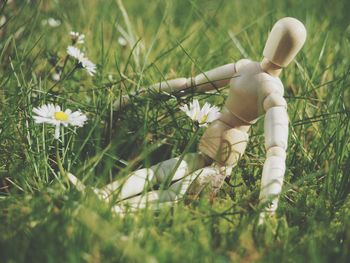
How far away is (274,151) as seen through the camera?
1.30 metres

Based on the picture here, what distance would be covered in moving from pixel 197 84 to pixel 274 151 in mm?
353

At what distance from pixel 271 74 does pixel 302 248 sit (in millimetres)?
448

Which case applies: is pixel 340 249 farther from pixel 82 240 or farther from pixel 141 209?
pixel 82 240

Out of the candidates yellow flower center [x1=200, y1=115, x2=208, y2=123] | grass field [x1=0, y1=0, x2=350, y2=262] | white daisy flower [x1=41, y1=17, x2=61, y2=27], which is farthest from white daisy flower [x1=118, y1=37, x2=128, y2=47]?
yellow flower center [x1=200, y1=115, x2=208, y2=123]

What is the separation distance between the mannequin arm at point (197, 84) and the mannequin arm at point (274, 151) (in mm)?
174

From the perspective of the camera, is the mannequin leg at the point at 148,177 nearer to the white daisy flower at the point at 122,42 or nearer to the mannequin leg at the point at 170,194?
the mannequin leg at the point at 170,194

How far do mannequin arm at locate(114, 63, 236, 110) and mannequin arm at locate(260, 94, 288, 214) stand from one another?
17cm

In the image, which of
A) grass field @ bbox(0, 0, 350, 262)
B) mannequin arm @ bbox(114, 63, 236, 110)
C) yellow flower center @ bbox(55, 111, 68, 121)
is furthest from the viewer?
mannequin arm @ bbox(114, 63, 236, 110)

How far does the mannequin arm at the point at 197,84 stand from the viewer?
1.49 meters

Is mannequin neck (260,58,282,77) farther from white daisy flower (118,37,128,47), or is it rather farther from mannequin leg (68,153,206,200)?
white daisy flower (118,37,128,47)

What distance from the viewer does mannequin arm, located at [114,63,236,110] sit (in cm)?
149

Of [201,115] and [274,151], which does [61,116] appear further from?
[274,151]

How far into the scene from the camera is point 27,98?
158 centimetres

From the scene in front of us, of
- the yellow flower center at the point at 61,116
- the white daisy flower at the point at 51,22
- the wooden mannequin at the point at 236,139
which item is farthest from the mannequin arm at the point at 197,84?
the white daisy flower at the point at 51,22
